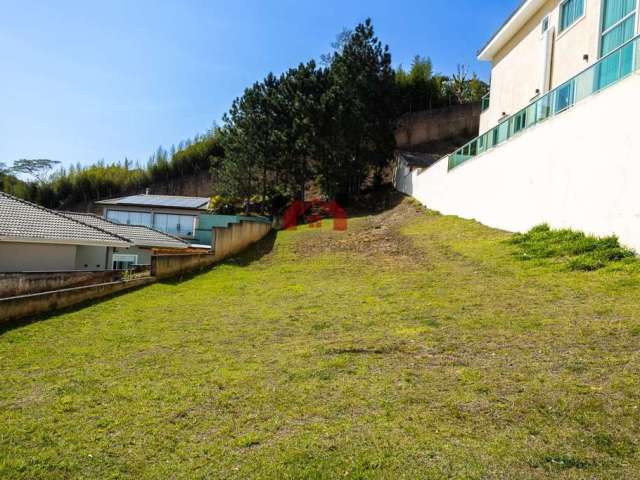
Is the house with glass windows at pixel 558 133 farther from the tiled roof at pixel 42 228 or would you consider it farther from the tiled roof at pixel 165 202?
the tiled roof at pixel 165 202

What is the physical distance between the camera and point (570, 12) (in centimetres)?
1340

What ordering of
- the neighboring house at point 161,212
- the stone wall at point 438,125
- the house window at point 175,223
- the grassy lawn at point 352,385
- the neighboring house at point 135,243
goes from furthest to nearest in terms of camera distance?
1. the stone wall at point 438,125
2. the neighboring house at point 161,212
3. the house window at point 175,223
4. the neighboring house at point 135,243
5. the grassy lawn at point 352,385

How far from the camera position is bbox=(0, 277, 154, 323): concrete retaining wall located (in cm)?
932

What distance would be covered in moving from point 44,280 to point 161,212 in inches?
663

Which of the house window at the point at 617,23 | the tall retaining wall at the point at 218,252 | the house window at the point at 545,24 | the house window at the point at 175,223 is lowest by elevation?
the tall retaining wall at the point at 218,252

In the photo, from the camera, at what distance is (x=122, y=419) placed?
4008 mm

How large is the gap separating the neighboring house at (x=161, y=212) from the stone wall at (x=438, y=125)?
15.0 m

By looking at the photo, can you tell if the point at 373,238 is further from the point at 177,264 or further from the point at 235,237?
the point at 177,264

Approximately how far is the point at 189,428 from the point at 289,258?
11124 mm

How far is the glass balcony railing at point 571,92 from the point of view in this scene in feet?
26.5

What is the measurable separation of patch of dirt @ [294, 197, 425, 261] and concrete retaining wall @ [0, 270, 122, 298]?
6.15m

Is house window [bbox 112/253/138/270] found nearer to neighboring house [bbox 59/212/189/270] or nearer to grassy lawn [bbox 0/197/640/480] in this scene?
neighboring house [bbox 59/212/189/270]

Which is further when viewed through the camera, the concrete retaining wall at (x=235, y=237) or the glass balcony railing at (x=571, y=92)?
the concrete retaining wall at (x=235, y=237)

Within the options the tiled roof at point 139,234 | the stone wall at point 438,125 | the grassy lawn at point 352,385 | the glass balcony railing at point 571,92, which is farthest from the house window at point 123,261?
the stone wall at point 438,125
